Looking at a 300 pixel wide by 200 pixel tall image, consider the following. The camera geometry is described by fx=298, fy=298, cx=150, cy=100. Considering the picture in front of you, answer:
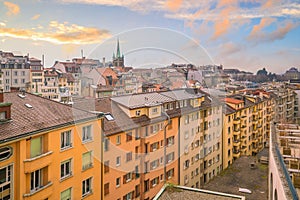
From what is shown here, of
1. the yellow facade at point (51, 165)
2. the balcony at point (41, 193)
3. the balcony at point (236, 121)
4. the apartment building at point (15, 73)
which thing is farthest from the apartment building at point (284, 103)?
the apartment building at point (15, 73)

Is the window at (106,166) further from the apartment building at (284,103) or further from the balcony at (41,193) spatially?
the apartment building at (284,103)

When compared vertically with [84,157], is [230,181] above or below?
below

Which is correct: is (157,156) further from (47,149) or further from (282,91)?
(282,91)

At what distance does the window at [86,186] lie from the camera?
25.2 feet

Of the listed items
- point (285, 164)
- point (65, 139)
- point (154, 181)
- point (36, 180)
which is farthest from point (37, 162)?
point (154, 181)

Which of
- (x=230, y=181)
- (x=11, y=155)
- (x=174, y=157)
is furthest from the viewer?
(x=230, y=181)

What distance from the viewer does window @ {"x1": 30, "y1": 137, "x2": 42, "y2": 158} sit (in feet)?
19.9

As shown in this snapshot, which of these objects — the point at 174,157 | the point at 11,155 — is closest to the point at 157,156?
the point at 174,157

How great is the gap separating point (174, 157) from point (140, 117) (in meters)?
2.67

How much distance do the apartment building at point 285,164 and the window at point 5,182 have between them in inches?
184

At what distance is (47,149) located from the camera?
21.0ft

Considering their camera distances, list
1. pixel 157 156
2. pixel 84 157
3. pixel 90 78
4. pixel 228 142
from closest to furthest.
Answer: pixel 84 157
pixel 157 156
pixel 228 142
pixel 90 78

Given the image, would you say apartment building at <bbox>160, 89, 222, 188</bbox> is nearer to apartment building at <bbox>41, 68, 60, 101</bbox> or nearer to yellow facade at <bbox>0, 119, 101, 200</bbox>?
yellow facade at <bbox>0, 119, 101, 200</bbox>

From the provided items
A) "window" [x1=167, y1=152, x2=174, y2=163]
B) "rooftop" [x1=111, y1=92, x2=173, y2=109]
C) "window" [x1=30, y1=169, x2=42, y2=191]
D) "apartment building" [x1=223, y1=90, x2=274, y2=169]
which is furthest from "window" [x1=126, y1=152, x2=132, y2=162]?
"apartment building" [x1=223, y1=90, x2=274, y2=169]
